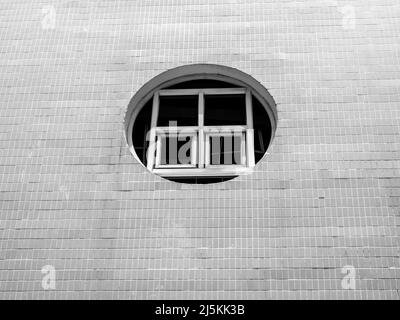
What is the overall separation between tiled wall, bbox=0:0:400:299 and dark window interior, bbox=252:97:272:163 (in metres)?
0.50

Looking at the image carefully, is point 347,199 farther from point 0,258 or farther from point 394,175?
point 0,258

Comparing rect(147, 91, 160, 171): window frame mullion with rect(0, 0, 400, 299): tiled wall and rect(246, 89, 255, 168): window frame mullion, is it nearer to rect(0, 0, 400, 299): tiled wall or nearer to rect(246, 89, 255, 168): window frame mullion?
rect(0, 0, 400, 299): tiled wall

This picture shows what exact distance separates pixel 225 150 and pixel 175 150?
0.65 metres

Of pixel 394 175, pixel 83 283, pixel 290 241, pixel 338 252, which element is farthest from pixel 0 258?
pixel 394 175

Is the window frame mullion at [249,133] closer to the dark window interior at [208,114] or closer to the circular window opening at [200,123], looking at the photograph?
the circular window opening at [200,123]

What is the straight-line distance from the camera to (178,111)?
6.98m

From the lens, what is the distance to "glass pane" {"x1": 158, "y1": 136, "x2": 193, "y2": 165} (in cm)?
643

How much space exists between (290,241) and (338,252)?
20.3 inches

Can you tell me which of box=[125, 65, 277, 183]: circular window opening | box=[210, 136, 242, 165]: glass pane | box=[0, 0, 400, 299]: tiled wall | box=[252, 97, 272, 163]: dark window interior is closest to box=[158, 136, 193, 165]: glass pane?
box=[125, 65, 277, 183]: circular window opening

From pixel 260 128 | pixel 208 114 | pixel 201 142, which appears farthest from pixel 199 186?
pixel 260 128

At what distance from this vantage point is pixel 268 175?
584cm

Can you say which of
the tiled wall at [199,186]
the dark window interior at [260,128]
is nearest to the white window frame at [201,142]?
the dark window interior at [260,128]

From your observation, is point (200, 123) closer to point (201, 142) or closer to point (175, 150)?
point (201, 142)

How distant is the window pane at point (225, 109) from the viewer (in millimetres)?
6898
